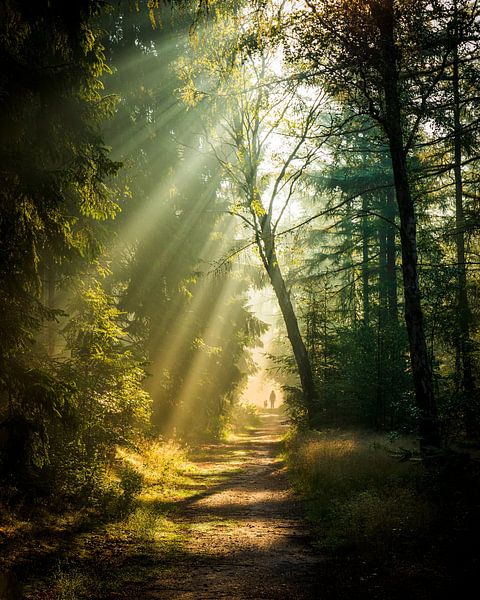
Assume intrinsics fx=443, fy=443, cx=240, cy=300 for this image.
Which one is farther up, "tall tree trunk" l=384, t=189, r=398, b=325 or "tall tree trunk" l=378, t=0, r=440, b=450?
"tall tree trunk" l=384, t=189, r=398, b=325

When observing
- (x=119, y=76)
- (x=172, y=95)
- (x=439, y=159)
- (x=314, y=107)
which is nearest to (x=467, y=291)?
(x=439, y=159)

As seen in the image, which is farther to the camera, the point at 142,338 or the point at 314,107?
the point at 142,338

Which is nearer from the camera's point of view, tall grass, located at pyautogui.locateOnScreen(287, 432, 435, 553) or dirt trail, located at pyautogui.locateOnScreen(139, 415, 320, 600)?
dirt trail, located at pyautogui.locateOnScreen(139, 415, 320, 600)

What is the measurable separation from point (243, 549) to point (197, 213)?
11.3 metres

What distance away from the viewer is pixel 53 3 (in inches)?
210

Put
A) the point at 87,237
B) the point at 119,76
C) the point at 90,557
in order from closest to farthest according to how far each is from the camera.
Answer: the point at 90,557 → the point at 87,237 → the point at 119,76

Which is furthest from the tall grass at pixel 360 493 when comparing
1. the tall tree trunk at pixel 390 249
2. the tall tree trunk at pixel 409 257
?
the tall tree trunk at pixel 390 249

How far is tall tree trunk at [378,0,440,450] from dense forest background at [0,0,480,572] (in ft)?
0.13

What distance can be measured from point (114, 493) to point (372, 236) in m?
18.8

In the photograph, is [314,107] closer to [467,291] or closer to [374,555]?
[467,291]

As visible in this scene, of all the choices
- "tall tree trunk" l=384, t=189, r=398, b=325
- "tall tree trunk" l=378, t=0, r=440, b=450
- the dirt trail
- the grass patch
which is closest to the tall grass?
the grass patch

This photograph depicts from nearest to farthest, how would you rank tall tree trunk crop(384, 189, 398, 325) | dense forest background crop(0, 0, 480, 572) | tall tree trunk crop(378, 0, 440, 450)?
dense forest background crop(0, 0, 480, 572), tall tree trunk crop(378, 0, 440, 450), tall tree trunk crop(384, 189, 398, 325)

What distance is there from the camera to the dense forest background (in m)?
5.79

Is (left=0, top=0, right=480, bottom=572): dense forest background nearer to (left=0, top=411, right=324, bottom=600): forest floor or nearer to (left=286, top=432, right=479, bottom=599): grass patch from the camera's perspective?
(left=0, top=411, right=324, bottom=600): forest floor
